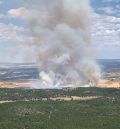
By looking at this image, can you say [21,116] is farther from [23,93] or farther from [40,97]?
[23,93]

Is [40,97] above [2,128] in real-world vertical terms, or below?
above

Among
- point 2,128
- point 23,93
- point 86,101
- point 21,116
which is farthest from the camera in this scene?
point 23,93

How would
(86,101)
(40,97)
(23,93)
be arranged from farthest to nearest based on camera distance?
1. (23,93)
2. (40,97)
3. (86,101)

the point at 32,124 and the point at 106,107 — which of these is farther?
the point at 106,107

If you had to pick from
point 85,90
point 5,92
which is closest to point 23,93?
point 5,92

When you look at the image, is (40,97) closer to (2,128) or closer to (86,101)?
(86,101)

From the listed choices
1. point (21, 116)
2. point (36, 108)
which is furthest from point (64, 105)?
point (21, 116)
